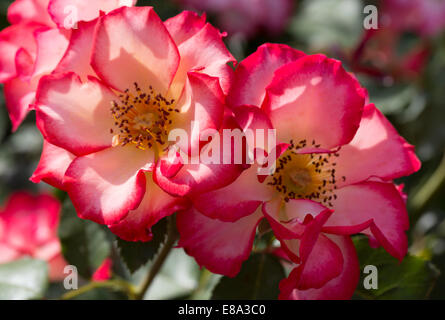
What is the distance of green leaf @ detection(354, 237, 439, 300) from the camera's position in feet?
2.78

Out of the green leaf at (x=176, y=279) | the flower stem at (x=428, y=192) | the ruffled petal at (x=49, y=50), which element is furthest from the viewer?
the flower stem at (x=428, y=192)

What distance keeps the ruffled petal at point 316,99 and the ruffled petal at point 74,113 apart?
9.4 inches

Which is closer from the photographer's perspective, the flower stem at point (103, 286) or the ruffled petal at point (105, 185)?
the ruffled petal at point (105, 185)

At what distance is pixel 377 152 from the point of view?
79 centimetres

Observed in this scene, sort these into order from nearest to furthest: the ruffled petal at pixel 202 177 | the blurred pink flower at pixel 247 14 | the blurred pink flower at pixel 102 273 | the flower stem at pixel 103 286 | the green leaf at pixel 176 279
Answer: the ruffled petal at pixel 202 177 < the flower stem at pixel 103 286 < the blurred pink flower at pixel 102 273 < the green leaf at pixel 176 279 < the blurred pink flower at pixel 247 14

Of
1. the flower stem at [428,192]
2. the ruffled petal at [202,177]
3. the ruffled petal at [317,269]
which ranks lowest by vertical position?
the flower stem at [428,192]

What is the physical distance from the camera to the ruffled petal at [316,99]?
711mm

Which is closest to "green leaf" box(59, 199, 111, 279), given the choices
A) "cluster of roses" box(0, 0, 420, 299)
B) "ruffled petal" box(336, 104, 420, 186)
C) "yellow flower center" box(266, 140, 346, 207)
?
"cluster of roses" box(0, 0, 420, 299)

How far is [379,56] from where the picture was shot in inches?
64.3

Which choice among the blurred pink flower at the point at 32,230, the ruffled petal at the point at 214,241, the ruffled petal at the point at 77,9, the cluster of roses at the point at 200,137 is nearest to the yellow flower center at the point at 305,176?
the cluster of roses at the point at 200,137

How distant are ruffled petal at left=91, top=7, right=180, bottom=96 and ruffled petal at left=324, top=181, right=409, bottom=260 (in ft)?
1.01

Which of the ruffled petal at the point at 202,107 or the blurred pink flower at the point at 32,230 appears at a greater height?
the ruffled petal at the point at 202,107

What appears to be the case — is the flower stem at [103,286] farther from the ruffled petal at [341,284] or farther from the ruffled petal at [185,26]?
the ruffled petal at [185,26]

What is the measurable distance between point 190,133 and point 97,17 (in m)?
0.21
